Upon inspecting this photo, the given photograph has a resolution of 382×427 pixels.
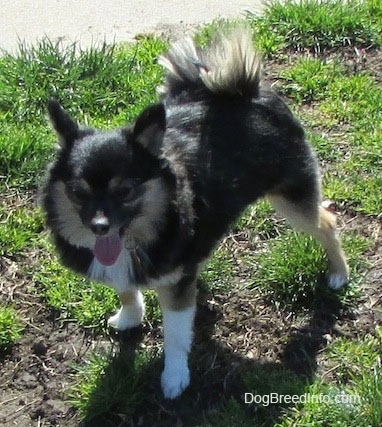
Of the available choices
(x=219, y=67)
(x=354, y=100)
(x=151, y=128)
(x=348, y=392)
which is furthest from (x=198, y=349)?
(x=354, y=100)

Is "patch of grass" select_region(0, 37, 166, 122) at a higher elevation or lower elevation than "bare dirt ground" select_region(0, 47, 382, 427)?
higher

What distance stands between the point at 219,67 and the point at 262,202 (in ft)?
3.39

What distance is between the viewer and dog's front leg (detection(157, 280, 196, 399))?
3211 millimetres

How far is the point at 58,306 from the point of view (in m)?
3.71

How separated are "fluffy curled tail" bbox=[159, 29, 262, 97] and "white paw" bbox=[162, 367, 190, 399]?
1.10 meters

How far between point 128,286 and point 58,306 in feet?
2.23

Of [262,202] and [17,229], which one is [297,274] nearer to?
[262,202]

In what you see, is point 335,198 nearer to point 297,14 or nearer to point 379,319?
point 379,319

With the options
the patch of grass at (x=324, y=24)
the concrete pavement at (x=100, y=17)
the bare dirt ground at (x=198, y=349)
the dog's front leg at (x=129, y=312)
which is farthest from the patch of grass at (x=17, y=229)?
the patch of grass at (x=324, y=24)

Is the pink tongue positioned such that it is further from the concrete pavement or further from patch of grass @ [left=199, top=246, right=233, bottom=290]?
the concrete pavement

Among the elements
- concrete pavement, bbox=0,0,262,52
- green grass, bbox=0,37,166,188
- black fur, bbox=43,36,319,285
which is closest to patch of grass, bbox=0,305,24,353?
black fur, bbox=43,36,319,285

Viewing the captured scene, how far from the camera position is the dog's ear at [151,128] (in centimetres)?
294

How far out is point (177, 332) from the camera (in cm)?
326

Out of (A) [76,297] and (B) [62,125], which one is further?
(A) [76,297]
